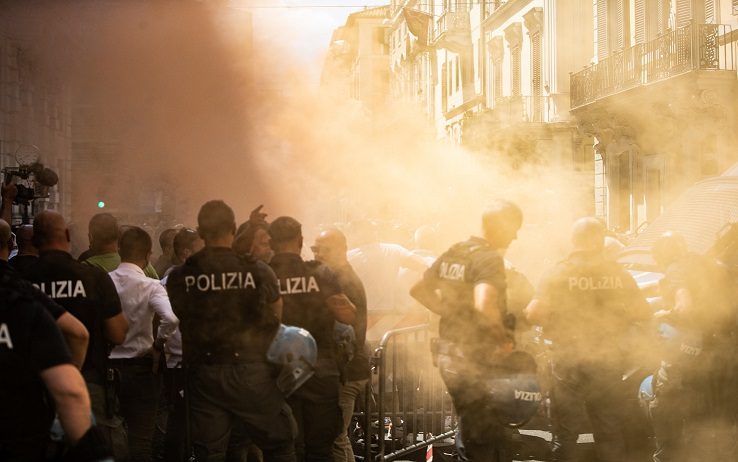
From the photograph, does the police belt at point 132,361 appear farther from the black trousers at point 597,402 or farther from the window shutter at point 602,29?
the window shutter at point 602,29

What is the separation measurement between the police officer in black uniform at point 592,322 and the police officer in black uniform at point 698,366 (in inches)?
10.6

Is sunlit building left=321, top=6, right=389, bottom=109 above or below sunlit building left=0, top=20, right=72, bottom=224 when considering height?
above

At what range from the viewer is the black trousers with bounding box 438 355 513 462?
162 inches

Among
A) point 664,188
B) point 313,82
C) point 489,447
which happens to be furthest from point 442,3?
point 489,447

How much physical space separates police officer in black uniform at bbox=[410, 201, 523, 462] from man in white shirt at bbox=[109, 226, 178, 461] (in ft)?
5.04

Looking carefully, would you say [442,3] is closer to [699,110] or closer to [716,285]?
[699,110]

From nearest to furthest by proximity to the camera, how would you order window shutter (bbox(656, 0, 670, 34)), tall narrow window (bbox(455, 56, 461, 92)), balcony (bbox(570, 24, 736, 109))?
balcony (bbox(570, 24, 736, 109))
window shutter (bbox(656, 0, 670, 34))
tall narrow window (bbox(455, 56, 461, 92))

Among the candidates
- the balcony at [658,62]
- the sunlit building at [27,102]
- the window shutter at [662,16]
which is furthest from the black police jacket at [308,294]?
the sunlit building at [27,102]

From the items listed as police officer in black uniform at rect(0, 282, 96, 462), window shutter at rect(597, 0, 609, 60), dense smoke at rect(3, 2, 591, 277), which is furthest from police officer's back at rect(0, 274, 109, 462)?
window shutter at rect(597, 0, 609, 60)

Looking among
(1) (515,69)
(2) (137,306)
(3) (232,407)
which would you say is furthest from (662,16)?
(3) (232,407)

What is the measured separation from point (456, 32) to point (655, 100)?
1636 centimetres

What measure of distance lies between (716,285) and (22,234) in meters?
4.13

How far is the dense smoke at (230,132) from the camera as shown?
19078mm

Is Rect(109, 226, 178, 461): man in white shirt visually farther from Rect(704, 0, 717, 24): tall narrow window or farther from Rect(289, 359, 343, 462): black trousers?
Rect(704, 0, 717, 24): tall narrow window
